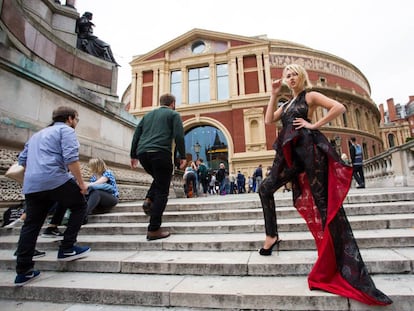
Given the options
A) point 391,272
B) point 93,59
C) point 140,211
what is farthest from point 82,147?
point 391,272

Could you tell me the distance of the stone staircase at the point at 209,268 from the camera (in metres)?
1.88

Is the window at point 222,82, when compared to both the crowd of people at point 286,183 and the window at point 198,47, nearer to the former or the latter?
the window at point 198,47

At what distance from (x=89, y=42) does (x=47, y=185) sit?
20.9 ft

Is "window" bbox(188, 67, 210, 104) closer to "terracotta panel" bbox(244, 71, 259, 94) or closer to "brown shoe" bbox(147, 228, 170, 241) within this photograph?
"terracotta panel" bbox(244, 71, 259, 94)

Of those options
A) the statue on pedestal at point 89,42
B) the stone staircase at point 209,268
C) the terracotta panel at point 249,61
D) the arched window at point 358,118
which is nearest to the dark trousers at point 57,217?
the stone staircase at point 209,268

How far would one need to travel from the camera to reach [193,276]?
2330 mm

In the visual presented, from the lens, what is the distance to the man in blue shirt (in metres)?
2.27

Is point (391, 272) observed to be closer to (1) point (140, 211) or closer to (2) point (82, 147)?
(1) point (140, 211)

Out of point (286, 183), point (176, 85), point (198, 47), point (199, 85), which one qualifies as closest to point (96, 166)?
point (286, 183)

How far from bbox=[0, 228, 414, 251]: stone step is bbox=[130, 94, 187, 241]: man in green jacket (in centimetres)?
23

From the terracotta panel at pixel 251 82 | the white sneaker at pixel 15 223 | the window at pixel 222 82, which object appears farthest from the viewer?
the window at pixel 222 82

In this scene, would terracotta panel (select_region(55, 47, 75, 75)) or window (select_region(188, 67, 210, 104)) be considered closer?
terracotta panel (select_region(55, 47, 75, 75))

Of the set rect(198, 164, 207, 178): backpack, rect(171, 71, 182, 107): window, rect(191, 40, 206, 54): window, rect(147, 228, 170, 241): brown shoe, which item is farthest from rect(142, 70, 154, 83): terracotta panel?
rect(147, 228, 170, 241): brown shoe

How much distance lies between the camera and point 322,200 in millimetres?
1999
